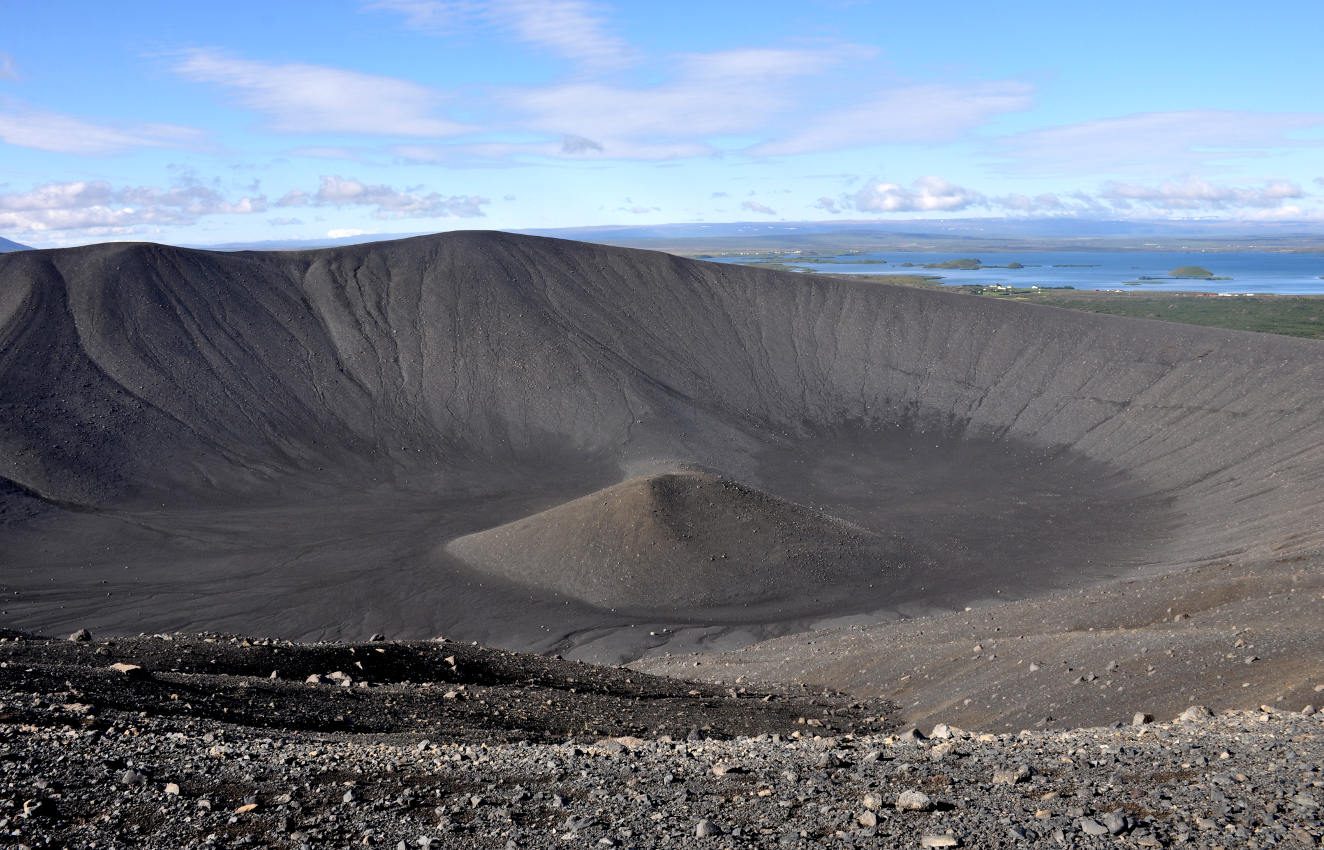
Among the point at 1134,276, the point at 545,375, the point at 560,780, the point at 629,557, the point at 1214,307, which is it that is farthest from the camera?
the point at 1134,276

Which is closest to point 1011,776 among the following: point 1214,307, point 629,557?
point 629,557

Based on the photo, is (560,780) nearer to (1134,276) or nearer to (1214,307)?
(1214,307)

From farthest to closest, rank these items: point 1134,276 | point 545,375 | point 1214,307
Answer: point 1134,276 → point 1214,307 → point 545,375

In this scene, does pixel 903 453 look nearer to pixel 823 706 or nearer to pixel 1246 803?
pixel 823 706

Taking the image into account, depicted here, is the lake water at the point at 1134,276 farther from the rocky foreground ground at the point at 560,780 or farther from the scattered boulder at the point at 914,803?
the scattered boulder at the point at 914,803

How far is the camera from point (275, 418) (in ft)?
137

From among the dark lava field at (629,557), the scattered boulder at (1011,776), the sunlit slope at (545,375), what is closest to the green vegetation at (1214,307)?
the sunlit slope at (545,375)

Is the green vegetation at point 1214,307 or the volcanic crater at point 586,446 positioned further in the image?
the green vegetation at point 1214,307

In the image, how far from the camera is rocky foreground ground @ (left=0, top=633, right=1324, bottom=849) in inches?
241

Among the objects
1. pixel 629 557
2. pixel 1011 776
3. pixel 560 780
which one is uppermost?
pixel 1011 776

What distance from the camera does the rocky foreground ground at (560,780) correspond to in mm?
6133

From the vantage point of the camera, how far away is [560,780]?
728 cm

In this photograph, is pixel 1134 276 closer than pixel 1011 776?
No

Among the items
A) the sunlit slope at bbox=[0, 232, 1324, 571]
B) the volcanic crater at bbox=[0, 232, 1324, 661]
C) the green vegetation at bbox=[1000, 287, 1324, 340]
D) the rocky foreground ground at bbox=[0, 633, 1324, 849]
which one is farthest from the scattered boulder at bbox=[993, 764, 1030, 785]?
the green vegetation at bbox=[1000, 287, 1324, 340]
